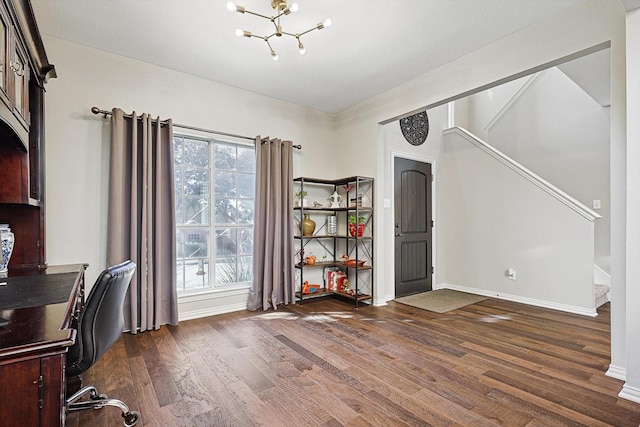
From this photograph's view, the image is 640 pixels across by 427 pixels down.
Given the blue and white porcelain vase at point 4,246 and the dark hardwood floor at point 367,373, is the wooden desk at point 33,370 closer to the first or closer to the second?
the dark hardwood floor at point 367,373

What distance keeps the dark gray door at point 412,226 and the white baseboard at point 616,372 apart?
2.46 metres

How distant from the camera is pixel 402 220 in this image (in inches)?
181

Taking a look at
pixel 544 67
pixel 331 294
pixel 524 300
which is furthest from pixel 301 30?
pixel 524 300

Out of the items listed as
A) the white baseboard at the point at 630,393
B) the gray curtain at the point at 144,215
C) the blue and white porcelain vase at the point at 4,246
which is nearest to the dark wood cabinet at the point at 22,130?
the blue and white porcelain vase at the point at 4,246

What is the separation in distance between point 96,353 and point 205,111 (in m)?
2.81

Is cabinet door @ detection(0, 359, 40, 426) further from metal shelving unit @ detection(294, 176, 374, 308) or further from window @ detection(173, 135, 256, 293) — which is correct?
metal shelving unit @ detection(294, 176, 374, 308)

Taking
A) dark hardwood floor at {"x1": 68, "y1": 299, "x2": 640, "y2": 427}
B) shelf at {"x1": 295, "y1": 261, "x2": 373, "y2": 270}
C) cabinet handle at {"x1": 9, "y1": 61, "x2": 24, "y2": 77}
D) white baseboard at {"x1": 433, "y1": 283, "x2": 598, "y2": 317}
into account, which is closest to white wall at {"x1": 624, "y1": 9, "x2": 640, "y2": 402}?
dark hardwood floor at {"x1": 68, "y1": 299, "x2": 640, "y2": 427}

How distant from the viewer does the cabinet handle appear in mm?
1694

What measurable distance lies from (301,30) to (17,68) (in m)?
1.95

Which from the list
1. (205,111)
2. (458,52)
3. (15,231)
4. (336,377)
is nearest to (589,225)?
(458,52)

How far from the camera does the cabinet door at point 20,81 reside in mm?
1762

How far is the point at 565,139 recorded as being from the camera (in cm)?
466

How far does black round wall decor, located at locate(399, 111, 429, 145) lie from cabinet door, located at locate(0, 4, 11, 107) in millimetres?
4019

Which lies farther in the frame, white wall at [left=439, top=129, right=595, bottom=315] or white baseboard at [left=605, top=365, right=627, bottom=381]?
white wall at [left=439, top=129, right=595, bottom=315]
